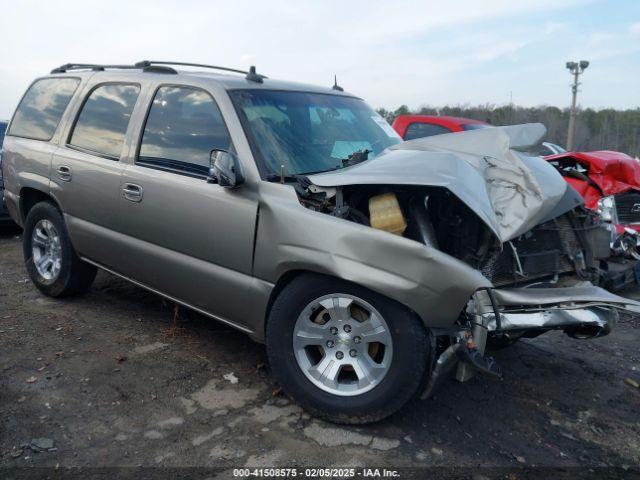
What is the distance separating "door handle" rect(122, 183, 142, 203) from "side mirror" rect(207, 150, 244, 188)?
2.82ft

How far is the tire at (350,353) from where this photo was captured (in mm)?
2920

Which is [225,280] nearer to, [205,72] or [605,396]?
[205,72]

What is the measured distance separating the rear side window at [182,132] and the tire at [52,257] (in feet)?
4.27

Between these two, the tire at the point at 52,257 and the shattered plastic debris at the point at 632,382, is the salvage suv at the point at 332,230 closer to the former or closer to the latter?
the tire at the point at 52,257

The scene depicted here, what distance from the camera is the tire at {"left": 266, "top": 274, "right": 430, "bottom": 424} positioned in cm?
292

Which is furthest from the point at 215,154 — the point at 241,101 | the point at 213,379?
the point at 213,379

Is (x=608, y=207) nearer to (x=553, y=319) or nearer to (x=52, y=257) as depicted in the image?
(x=553, y=319)

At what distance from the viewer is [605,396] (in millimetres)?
3695

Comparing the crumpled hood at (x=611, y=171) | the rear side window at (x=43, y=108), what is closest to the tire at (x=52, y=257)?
the rear side window at (x=43, y=108)

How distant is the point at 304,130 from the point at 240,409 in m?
1.82

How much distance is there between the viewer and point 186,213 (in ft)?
12.0

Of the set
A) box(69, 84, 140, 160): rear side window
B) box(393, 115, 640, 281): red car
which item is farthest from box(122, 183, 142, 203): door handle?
box(393, 115, 640, 281): red car

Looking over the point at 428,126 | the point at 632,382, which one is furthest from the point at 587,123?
the point at 632,382

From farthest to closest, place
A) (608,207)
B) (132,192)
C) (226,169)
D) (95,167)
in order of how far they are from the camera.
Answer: (608,207) < (95,167) < (132,192) < (226,169)
